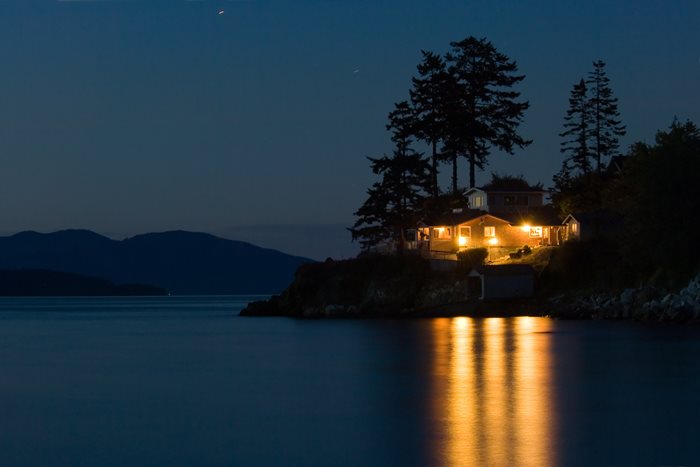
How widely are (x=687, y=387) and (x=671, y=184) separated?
3594cm

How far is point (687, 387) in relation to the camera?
32.2 metres

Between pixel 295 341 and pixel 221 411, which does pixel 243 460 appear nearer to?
pixel 221 411

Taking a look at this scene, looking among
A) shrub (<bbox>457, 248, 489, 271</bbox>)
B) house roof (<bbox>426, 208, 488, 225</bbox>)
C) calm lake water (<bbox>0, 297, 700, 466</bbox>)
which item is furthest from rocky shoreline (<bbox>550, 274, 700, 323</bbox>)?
house roof (<bbox>426, 208, 488, 225</bbox>)

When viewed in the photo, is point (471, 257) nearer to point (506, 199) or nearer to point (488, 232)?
point (488, 232)

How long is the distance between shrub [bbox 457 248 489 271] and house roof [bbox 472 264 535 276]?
4142 millimetres

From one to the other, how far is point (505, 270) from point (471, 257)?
5747mm

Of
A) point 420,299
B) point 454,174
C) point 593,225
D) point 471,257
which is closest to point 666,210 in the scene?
point 593,225

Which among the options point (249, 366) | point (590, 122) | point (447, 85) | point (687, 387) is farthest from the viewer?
point (590, 122)

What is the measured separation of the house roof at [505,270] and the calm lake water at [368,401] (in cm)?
1553

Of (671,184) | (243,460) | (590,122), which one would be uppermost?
(590,122)

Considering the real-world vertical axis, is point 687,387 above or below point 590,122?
below

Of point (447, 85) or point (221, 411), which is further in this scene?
point (447, 85)

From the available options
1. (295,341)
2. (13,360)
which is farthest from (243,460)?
(295,341)

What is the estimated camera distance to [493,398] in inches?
1174
